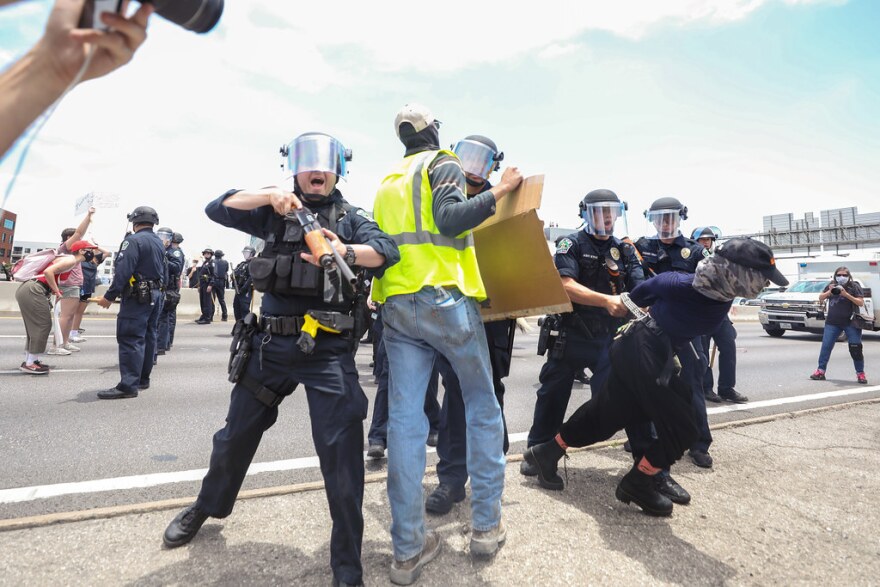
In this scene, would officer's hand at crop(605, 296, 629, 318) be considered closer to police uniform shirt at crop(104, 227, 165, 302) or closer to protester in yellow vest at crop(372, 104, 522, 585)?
protester in yellow vest at crop(372, 104, 522, 585)

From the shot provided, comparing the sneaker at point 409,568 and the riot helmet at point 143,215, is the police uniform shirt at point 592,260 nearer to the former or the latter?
the sneaker at point 409,568

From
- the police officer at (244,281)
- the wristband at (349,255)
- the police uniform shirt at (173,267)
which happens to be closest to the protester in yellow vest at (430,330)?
the wristband at (349,255)

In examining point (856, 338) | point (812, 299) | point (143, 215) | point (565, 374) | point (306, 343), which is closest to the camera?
point (306, 343)

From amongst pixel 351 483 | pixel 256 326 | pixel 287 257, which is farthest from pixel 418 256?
pixel 351 483

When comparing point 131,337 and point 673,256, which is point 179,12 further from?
point 131,337

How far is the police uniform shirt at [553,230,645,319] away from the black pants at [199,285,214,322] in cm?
1282

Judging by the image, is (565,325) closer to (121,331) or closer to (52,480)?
(52,480)

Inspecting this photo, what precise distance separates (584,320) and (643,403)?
0.80m

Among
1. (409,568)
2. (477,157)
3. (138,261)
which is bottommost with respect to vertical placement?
(409,568)

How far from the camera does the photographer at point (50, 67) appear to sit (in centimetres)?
91

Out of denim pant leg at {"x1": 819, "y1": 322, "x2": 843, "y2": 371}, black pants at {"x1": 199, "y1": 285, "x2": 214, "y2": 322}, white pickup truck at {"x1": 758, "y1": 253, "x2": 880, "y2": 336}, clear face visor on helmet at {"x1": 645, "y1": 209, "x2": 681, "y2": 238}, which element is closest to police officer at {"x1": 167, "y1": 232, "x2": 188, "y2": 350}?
black pants at {"x1": 199, "y1": 285, "x2": 214, "y2": 322}

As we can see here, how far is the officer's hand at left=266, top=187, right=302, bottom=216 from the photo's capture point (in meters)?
2.17

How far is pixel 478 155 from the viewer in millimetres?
3211

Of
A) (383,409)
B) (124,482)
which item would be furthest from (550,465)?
(124,482)
